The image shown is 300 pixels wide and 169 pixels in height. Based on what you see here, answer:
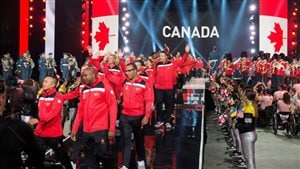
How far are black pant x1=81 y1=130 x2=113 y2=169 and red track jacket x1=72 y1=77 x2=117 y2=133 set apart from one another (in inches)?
3.1

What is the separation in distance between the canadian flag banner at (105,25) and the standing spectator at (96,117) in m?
21.3

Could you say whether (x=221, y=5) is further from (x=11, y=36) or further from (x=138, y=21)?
(x=11, y=36)

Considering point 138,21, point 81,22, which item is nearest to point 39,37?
point 81,22

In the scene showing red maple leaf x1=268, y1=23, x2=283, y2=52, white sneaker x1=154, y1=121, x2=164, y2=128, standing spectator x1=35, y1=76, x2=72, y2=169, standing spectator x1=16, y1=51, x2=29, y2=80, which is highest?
red maple leaf x1=268, y1=23, x2=283, y2=52

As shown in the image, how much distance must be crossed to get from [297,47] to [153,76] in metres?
17.8

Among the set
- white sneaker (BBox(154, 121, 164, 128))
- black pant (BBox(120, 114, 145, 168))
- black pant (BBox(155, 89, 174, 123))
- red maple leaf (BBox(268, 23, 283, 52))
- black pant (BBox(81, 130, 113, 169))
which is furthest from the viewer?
red maple leaf (BBox(268, 23, 283, 52))

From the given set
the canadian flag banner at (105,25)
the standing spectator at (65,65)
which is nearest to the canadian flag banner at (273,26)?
the canadian flag banner at (105,25)

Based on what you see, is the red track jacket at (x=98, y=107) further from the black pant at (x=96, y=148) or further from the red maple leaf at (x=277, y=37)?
the red maple leaf at (x=277, y=37)

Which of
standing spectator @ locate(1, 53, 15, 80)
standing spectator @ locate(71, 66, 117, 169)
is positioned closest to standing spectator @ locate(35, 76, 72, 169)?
standing spectator @ locate(71, 66, 117, 169)

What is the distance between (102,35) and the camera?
28.2 meters

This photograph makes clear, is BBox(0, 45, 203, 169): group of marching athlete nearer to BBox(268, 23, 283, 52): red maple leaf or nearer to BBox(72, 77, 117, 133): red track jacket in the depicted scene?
BBox(72, 77, 117, 133): red track jacket

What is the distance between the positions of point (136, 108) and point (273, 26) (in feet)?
67.1

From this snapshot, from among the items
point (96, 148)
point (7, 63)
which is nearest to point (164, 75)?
point (96, 148)

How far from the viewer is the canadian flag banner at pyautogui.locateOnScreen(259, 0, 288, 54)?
26.9 m
